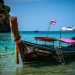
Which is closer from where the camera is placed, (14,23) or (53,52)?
(14,23)

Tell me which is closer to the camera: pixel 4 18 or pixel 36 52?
pixel 36 52

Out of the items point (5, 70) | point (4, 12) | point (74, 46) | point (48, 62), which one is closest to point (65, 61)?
point (48, 62)

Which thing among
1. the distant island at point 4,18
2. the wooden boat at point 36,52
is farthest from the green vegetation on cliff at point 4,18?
the wooden boat at point 36,52

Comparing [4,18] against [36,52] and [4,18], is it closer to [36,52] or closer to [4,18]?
[4,18]

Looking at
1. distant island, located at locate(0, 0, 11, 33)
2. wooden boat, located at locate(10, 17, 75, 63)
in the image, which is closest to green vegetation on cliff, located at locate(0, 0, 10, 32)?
distant island, located at locate(0, 0, 11, 33)

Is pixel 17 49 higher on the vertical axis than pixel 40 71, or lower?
higher

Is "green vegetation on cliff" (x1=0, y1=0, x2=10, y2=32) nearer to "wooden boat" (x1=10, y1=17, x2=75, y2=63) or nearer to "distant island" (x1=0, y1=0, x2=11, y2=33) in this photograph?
"distant island" (x1=0, y1=0, x2=11, y2=33)

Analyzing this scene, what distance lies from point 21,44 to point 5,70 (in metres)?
2.56

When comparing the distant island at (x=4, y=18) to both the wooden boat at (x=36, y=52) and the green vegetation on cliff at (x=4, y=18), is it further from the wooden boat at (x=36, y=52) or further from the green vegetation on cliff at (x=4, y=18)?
the wooden boat at (x=36, y=52)

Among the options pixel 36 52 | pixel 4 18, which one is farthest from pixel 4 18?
pixel 36 52

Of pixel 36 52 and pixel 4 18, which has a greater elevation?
pixel 36 52

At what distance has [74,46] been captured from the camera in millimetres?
27969

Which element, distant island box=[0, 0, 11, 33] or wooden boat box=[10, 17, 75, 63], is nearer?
wooden boat box=[10, 17, 75, 63]

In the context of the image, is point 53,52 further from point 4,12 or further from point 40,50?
point 4,12
